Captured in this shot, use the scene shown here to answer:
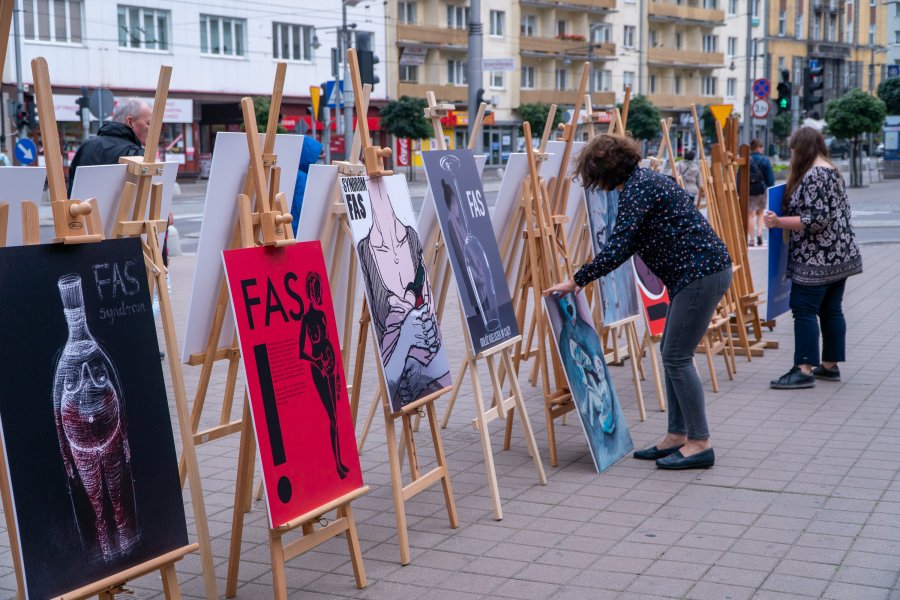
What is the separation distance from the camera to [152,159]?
4496 millimetres

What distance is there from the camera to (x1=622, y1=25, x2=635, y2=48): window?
65.7m

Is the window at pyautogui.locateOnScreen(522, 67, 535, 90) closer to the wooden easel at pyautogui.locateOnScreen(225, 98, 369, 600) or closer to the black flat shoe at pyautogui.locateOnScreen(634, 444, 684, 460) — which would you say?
the black flat shoe at pyautogui.locateOnScreen(634, 444, 684, 460)


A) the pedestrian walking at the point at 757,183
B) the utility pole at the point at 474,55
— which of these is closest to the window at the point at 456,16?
the pedestrian walking at the point at 757,183

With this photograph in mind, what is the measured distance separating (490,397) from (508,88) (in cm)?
5071

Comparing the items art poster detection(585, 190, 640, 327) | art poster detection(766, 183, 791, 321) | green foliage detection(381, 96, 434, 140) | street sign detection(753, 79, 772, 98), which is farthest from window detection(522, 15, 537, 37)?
art poster detection(585, 190, 640, 327)

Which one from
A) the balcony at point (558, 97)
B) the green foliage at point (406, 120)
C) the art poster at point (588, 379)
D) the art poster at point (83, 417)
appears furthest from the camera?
the balcony at point (558, 97)

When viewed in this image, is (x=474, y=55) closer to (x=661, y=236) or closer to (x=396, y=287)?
(x=661, y=236)

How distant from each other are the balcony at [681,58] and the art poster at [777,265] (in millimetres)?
60542

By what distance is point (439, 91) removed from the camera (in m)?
53.8

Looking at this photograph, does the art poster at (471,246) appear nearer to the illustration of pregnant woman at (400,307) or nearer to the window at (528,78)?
the illustration of pregnant woman at (400,307)

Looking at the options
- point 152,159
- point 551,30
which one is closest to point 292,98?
point 551,30

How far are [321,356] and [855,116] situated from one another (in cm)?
3547

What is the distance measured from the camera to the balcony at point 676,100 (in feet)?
221

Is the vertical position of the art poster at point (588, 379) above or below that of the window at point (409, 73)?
below
